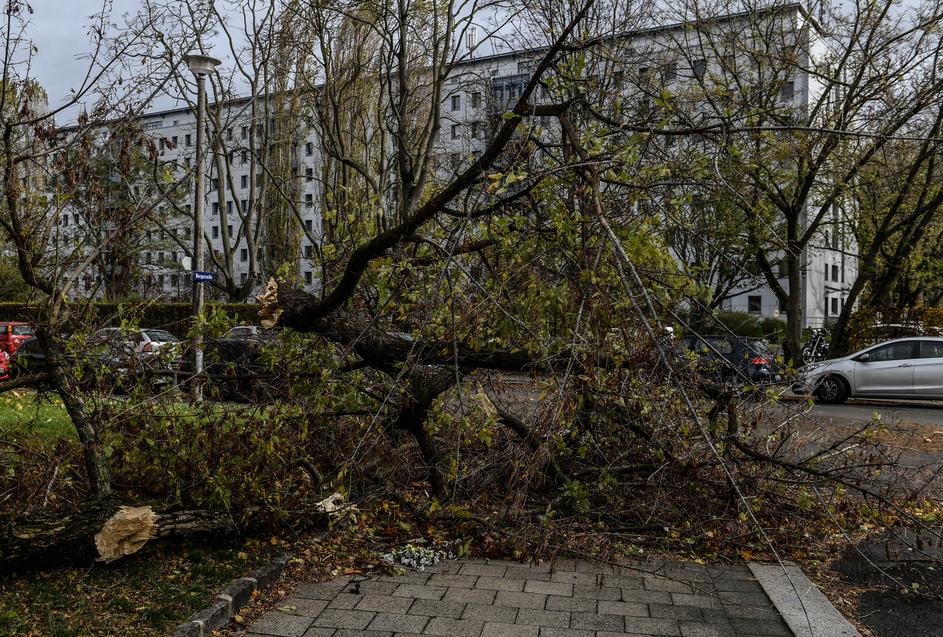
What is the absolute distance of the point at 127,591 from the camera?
4844 millimetres

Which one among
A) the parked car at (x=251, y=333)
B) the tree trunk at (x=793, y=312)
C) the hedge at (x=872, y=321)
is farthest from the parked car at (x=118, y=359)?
the hedge at (x=872, y=321)

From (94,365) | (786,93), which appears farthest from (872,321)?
(94,365)

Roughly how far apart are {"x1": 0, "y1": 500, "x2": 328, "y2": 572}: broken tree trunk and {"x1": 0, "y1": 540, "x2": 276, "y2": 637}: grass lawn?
12 centimetres

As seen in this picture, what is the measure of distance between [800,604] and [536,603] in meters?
1.49

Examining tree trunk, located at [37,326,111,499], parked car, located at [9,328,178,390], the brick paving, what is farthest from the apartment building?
the brick paving

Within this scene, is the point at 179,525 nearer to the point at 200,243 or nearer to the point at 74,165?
the point at 74,165

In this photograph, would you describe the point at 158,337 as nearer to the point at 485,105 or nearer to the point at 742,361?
the point at 742,361

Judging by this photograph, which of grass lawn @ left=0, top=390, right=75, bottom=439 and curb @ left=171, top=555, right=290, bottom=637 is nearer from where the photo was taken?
curb @ left=171, top=555, right=290, bottom=637

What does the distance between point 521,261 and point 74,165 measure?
3291 mm

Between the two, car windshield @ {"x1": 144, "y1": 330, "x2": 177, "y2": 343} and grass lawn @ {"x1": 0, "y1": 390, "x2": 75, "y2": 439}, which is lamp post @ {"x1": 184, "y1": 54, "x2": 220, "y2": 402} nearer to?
grass lawn @ {"x1": 0, "y1": 390, "x2": 75, "y2": 439}

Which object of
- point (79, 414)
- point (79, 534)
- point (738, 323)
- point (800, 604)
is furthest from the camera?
point (738, 323)

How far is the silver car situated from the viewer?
18281 mm

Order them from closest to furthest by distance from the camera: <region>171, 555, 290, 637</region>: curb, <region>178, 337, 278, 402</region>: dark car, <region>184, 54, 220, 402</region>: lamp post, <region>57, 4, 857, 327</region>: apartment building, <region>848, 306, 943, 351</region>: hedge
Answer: <region>171, 555, 290, 637</region>: curb → <region>178, 337, 278, 402</region>: dark car → <region>57, 4, 857, 327</region>: apartment building → <region>184, 54, 220, 402</region>: lamp post → <region>848, 306, 943, 351</region>: hedge

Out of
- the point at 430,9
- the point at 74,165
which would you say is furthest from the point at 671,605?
the point at 430,9
